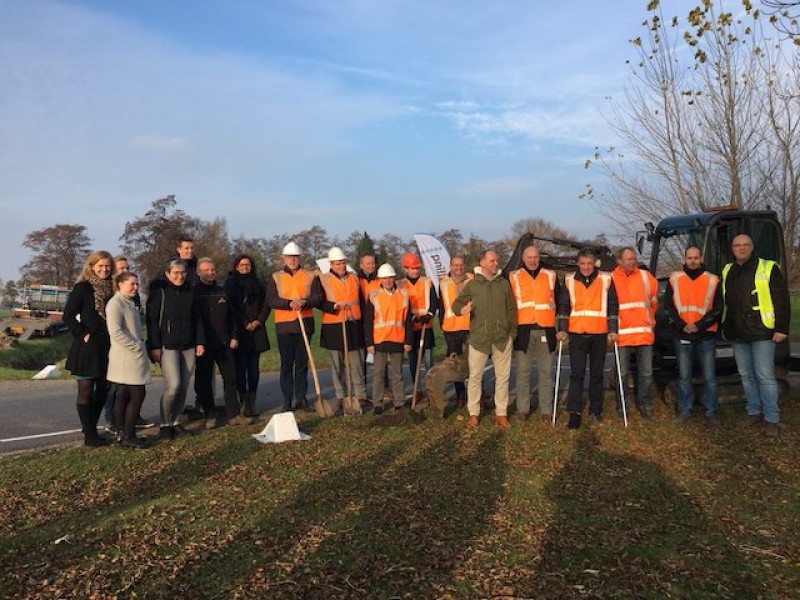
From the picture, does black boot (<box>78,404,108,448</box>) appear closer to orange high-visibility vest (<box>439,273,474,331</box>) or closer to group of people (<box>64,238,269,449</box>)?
group of people (<box>64,238,269,449</box>)

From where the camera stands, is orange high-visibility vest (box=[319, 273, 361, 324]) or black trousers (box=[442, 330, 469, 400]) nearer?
orange high-visibility vest (box=[319, 273, 361, 324])

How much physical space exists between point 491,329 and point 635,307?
1883mm

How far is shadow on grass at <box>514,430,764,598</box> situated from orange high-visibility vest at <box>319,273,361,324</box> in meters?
3.88

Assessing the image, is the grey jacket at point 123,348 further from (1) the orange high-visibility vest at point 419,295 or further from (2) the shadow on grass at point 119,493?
(1) the orange high-visibility vest at point 419,295

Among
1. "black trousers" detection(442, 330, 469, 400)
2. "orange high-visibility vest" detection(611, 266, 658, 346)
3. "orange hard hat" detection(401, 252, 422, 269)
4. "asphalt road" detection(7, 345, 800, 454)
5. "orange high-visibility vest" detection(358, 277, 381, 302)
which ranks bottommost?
"asphalt road" detection(7, 345, 800, 454)

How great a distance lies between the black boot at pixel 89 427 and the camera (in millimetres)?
7020

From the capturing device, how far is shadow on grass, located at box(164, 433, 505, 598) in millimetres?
3865

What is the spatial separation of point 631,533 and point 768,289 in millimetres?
4167

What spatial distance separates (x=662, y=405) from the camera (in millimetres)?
8891

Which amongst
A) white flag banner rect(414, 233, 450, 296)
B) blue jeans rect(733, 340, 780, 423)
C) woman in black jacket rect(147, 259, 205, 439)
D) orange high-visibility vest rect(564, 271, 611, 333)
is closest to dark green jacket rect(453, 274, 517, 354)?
orange high-visibility vest rect(564, 271, 611, 333)

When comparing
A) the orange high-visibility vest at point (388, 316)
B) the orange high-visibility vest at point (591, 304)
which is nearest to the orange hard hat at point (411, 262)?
the orange high-visibility vest at point (388, 316)

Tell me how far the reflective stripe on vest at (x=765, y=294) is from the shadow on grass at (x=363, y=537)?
3.62m

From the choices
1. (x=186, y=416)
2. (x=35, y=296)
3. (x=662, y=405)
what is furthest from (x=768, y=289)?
(x=35, y=296)

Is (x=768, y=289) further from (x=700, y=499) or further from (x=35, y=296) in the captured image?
(x=35, y=296)
